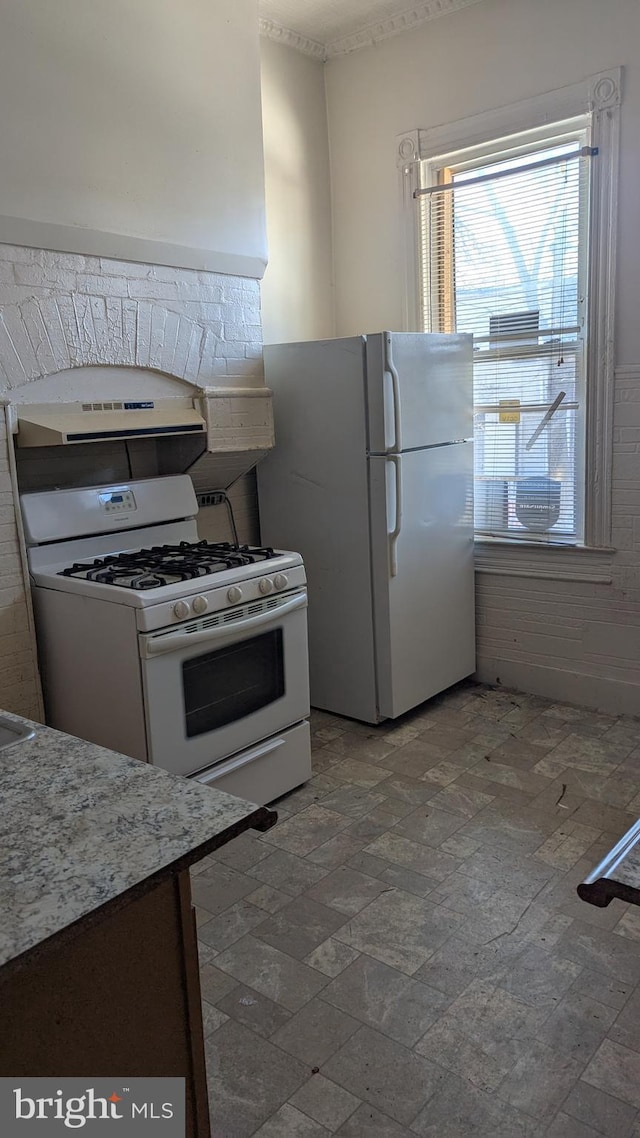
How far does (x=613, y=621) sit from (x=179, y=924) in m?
2.79

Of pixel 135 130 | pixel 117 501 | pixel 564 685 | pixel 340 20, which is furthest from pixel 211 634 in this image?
pixel 340 20

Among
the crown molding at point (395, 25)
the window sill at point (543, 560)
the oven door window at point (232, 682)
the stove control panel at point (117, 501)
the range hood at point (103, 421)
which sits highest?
the crown molding at point (395, 25)

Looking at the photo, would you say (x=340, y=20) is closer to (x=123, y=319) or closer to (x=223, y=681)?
(x=123, y=319)

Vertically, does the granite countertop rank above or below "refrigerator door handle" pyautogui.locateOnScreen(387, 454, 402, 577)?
below

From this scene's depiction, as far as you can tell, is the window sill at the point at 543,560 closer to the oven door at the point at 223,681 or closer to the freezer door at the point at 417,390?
the freezer door at the point at 417,390

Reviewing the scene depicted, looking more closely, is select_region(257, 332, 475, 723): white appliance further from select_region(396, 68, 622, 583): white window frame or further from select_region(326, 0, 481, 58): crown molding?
select_region(326, 0, 481, 58): crown molding

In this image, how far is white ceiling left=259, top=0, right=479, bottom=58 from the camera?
3.61 meters

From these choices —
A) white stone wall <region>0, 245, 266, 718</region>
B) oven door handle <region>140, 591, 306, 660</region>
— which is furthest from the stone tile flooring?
white stone wall <region>0, 245, 266, 718</region>

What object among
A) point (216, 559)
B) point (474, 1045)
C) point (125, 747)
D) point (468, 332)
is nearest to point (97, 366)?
point (216, 559)

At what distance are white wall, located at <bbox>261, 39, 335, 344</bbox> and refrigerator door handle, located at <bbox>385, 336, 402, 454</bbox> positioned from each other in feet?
2.90

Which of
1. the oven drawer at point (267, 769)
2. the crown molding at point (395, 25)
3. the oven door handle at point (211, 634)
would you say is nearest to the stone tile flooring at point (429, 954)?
the oven drawer at point (267, 769)

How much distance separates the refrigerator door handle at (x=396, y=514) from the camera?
10.9 feet

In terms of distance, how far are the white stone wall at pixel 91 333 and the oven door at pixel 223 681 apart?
0.53 m

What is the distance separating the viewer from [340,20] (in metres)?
3.77
